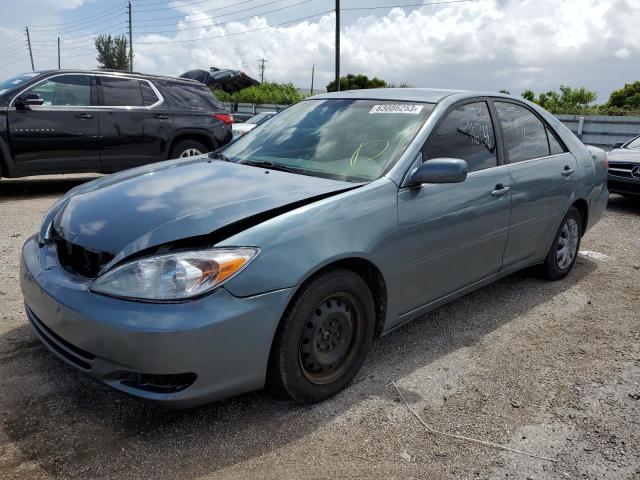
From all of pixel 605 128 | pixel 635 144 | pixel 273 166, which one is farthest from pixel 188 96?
pixel 605 128

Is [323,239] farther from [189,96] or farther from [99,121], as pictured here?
[189,96]

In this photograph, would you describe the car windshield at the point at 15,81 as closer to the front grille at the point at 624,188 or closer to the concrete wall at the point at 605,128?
the front grille at the point at 624,188

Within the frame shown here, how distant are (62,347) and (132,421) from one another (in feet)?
1.52

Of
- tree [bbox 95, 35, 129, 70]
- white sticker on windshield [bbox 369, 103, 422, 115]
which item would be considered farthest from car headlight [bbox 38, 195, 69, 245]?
tree [bbox 95, 35, 129, 70]

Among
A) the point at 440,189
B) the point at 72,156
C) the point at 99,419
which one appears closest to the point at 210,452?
the point at 99,419

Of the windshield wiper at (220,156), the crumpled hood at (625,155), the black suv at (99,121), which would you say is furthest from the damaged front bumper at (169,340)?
the crumpled hood at (625,155)

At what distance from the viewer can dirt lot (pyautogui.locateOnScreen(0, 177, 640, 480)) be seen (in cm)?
226

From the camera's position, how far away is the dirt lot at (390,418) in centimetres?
226

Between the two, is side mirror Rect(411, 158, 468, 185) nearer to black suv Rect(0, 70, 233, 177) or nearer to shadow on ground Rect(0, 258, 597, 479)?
shadow on ground Rect(0, 258, 597, 479)

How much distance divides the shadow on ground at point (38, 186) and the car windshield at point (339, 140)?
5.36m

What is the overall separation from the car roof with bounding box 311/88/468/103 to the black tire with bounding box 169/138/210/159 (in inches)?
194

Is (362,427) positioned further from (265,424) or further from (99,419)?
(99,419)

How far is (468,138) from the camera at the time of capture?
3.53m

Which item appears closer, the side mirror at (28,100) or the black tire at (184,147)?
the side mirror at (28,100)
